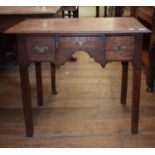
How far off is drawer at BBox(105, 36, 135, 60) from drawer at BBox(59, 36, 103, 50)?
5cm

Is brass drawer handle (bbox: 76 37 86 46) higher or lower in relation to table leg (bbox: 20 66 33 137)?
higher

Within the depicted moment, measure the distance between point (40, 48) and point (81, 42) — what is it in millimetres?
225

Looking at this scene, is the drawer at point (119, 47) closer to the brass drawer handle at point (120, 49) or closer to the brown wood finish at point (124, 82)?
the brass drawer handle at point (120, 49)

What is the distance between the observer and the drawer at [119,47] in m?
1.41

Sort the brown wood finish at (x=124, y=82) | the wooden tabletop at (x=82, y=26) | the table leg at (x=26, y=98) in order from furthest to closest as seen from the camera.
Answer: the brown wood finish at (x=124, y=82) → the table leg at (x=26, y=98) → the wooden tabletop at (x=82, y=26)

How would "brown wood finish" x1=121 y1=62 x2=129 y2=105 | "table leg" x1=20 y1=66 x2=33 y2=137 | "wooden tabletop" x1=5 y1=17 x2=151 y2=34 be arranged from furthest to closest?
1. "brown wood finish" x1=121 y1=62 x2=129 y2=105
2. "table leg" x1=20 y1=66 x2=33 y2=137
3. "wooden tabletop" x1=5 y1=17 x2=151 y2=34

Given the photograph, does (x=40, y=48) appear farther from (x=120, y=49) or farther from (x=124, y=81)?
(x=124, y=81)

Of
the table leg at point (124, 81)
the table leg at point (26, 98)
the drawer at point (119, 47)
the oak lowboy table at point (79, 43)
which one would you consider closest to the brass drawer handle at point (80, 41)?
the oak lowboy table at point (79, 43)

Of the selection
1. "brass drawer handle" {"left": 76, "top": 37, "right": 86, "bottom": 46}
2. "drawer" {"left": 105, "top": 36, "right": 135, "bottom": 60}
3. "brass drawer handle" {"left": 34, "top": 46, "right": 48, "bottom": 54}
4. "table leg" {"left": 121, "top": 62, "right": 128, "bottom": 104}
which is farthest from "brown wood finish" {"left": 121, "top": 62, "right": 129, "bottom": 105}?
"brass drawer handle" {"left": 34, "top": 46, "right": 48, "bottom": 54}

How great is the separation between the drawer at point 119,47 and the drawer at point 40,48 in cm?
30

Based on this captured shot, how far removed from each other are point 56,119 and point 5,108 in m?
0.45

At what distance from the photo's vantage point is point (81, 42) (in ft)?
4.66

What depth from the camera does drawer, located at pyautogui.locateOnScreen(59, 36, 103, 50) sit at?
55.7 inches

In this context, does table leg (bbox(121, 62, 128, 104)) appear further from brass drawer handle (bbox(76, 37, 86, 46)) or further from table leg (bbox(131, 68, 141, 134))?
brass drawer handle (bbox(76, 37, 86, 46))
